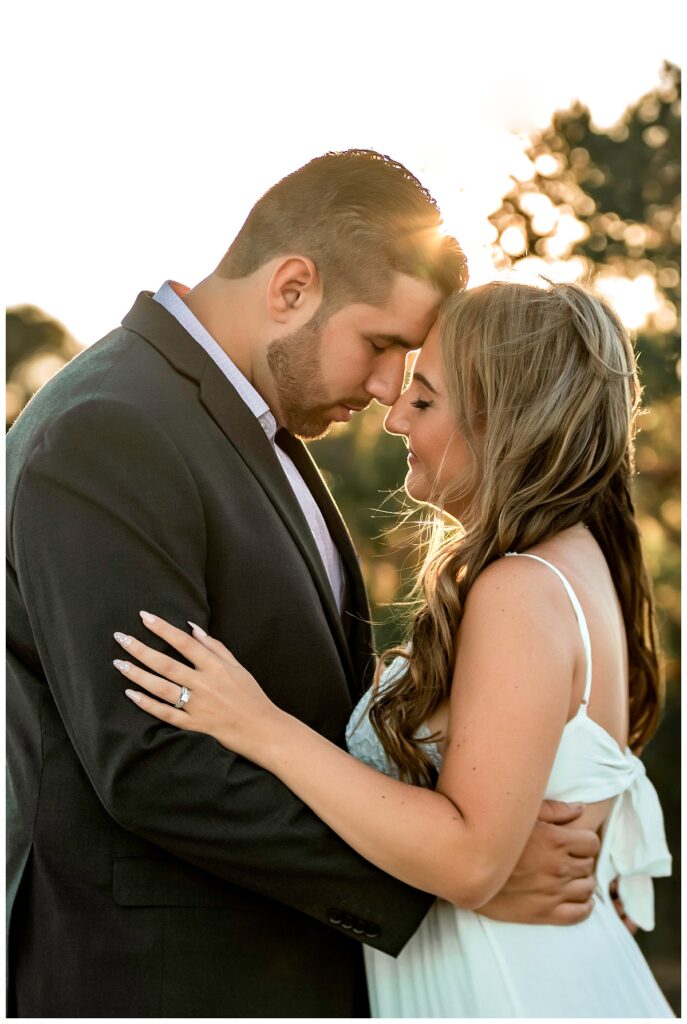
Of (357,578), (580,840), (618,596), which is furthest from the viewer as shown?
(357,578)

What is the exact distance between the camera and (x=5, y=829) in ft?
9.15

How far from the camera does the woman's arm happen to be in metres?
2.48

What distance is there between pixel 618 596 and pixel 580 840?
28.2 inches

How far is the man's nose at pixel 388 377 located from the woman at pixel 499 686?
20cm

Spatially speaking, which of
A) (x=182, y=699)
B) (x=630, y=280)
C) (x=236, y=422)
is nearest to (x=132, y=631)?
(x=182, y=699)

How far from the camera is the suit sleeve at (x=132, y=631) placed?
2436mm

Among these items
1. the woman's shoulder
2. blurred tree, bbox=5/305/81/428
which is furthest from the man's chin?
blurred tree, bbox=5/305/81/428

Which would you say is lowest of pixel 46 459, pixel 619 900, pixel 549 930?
pixel 619 900

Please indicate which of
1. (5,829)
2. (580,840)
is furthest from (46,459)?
(580,840)

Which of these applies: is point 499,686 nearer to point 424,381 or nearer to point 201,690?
point 201,690

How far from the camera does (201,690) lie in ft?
8.19

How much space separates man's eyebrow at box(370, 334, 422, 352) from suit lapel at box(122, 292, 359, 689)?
555mm

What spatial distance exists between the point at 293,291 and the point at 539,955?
1873mm

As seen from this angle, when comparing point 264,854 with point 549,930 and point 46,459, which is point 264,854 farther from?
point 46,459
